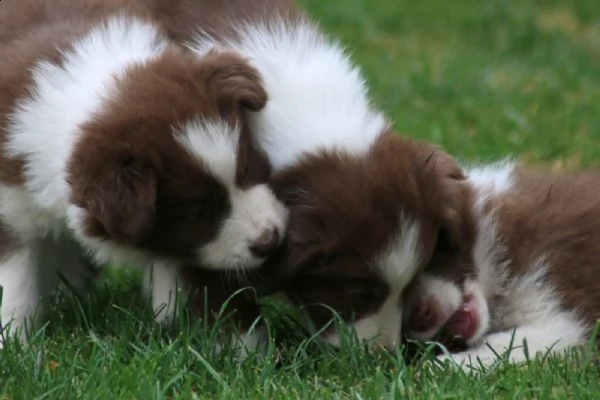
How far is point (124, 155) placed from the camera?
17.5ft

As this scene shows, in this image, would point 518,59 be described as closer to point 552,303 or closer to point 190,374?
point 552,303

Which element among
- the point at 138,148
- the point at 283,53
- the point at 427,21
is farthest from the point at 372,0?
the point at 138,148

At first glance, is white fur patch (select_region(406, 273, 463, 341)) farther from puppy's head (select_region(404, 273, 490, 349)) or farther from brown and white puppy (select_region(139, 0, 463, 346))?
brown and white puppy (select_region(139, 0, 463, 346))

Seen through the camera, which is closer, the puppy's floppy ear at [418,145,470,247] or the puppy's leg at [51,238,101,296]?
the puppy's floppy ear at [418,145,470,247]

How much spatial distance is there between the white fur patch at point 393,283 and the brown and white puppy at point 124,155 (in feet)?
1.51

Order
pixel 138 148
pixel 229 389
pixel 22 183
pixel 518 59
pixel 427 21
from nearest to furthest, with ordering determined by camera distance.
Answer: pixel 229 389
pixel 138 148
pixel 22 183
pixel 518 59
pixel 427 21

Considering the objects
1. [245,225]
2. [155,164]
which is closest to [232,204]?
[245,225]

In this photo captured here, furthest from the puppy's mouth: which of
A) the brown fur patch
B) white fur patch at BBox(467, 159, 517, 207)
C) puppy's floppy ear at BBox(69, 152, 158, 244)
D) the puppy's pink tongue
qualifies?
puppy's floppy ear at BBox(69, 152, 158, 244)

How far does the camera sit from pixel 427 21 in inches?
495

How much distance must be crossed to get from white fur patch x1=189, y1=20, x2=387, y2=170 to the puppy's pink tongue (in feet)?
2.78

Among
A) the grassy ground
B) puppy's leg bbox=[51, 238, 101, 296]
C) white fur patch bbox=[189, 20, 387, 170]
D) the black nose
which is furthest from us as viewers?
puppy's leg bbox=[51, 238, 101, 296]

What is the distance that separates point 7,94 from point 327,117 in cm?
138

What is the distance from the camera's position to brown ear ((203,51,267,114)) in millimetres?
5574

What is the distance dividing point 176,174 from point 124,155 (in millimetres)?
218
